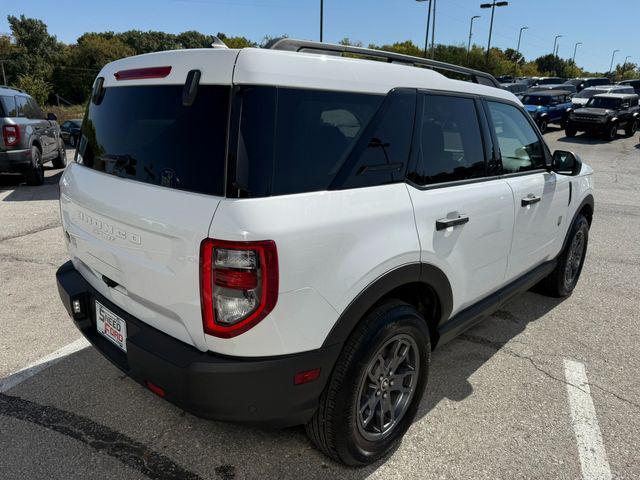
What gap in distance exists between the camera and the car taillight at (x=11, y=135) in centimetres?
833

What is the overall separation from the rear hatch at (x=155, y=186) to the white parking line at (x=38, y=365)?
40.8 inches

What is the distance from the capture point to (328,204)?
72.5 inches

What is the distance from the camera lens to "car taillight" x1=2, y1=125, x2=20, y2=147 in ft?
27.3

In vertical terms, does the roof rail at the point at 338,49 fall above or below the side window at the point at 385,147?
above

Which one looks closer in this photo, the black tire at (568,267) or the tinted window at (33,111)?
the black tire at (568,267)

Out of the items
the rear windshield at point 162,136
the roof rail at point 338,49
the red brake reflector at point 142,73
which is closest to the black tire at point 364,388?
the rear windshield at point 162,136

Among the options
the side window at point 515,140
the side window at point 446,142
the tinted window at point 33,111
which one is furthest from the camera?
the tinted window at point 33,111

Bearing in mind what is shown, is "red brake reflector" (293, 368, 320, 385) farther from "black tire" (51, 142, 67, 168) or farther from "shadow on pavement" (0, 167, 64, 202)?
"black tire" (51, 142, 67, 168)

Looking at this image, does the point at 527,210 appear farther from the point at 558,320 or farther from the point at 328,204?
the point at 328,204

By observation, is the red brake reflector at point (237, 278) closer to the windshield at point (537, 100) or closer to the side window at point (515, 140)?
the side window at point (515, 140)

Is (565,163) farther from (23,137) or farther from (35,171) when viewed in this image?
(35,171)

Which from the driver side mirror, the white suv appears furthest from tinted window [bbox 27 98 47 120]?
the driver side mirror

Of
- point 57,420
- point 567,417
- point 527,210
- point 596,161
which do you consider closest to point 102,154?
point 57,420

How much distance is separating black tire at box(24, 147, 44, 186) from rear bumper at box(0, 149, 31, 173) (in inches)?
5.0
